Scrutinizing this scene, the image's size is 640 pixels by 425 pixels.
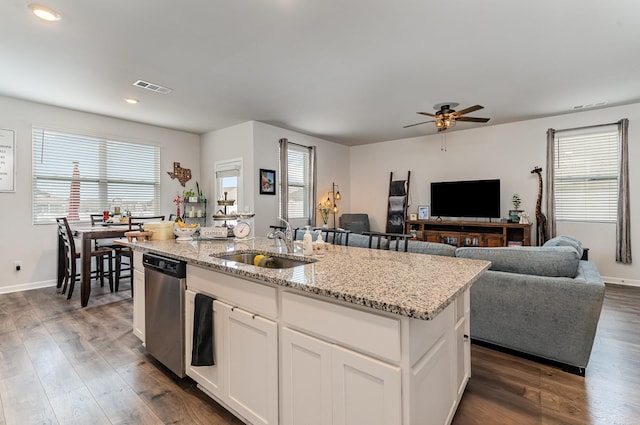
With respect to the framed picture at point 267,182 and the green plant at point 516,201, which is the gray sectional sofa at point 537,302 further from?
the framed picture at point 267,182

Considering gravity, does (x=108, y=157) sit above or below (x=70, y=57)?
below

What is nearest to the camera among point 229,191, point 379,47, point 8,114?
point 379,47

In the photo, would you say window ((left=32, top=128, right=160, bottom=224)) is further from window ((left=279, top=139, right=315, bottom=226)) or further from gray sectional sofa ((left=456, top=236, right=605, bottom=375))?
gray sectional sofa ((left=456, top=236, right=605, bottom=375))

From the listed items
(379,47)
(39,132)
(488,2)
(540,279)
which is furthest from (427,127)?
(39,132)

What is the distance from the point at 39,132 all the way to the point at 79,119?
0.54 m

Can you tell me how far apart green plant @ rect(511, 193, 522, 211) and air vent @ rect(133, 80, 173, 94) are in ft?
18.8

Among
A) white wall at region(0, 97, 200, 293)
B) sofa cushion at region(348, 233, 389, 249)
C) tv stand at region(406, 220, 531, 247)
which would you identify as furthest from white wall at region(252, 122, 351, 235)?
sofa cushion at region(348, 233, 389, 249)

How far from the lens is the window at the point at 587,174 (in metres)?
4.72

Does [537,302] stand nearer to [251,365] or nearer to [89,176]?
[251,365]

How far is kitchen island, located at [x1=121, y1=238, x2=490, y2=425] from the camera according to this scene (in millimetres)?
1088

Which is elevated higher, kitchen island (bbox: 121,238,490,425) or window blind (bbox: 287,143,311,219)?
window blind (bbox: 287,143,311,219)

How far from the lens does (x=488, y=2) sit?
2.25 meters

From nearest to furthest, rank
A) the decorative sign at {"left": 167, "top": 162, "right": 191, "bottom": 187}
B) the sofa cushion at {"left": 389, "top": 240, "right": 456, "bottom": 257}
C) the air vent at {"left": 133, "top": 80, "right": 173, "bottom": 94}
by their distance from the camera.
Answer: the sofa cushion at {"left": 389, "top": 240, "right": 456, "bottom": 257}, the air vent at {"left": 133, "top": 80, "right": 173, "bottom": 94}, the decorative sign at {"left": 167, "top": 162, "right": 191, "bottom": 187}

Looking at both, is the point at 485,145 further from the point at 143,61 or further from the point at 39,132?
the point at 39,132
